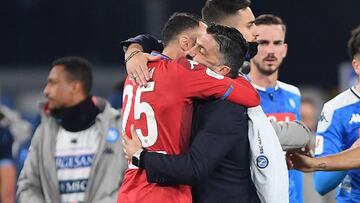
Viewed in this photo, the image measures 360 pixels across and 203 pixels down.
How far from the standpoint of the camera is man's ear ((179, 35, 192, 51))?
604 cm

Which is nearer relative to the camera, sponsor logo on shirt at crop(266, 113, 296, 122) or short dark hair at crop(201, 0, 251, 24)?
short dark hair at crop(201, 0, 251, 24)

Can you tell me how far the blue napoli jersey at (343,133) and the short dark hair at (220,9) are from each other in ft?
2.82

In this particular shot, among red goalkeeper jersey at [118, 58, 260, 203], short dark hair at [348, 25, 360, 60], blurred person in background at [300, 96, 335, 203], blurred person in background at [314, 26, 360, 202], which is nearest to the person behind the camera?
red goalkeeper jersey at [118, 58, 260, 203]

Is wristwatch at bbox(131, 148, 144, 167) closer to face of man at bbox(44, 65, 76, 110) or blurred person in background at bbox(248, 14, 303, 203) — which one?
blurred person in background at bbox(248, 14, 303, 203)

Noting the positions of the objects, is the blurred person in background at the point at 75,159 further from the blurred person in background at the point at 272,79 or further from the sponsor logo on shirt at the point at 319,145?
the sponsor logo on shirt at the point at 319,145

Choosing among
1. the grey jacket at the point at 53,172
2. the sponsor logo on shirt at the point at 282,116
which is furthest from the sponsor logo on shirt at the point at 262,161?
the grey jacket at the point at 53,172

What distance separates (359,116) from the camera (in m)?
6.84

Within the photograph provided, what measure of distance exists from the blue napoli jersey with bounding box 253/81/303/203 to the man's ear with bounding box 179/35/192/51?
1.75 m

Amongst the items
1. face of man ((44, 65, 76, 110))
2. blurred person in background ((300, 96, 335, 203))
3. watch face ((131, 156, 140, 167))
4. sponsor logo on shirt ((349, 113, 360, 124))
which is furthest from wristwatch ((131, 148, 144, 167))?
blurred person in background ((300, 96, 335, 203))

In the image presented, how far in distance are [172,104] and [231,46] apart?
17.6 inches

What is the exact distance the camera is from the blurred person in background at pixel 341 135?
6809mm

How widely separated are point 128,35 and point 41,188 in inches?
323

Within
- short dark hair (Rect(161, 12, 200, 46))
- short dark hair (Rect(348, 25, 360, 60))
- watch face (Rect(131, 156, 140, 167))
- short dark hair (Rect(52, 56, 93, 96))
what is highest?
short dark hair (Rect(161, 12, 200, 46))

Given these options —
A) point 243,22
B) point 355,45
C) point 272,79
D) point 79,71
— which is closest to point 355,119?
point 355,45
